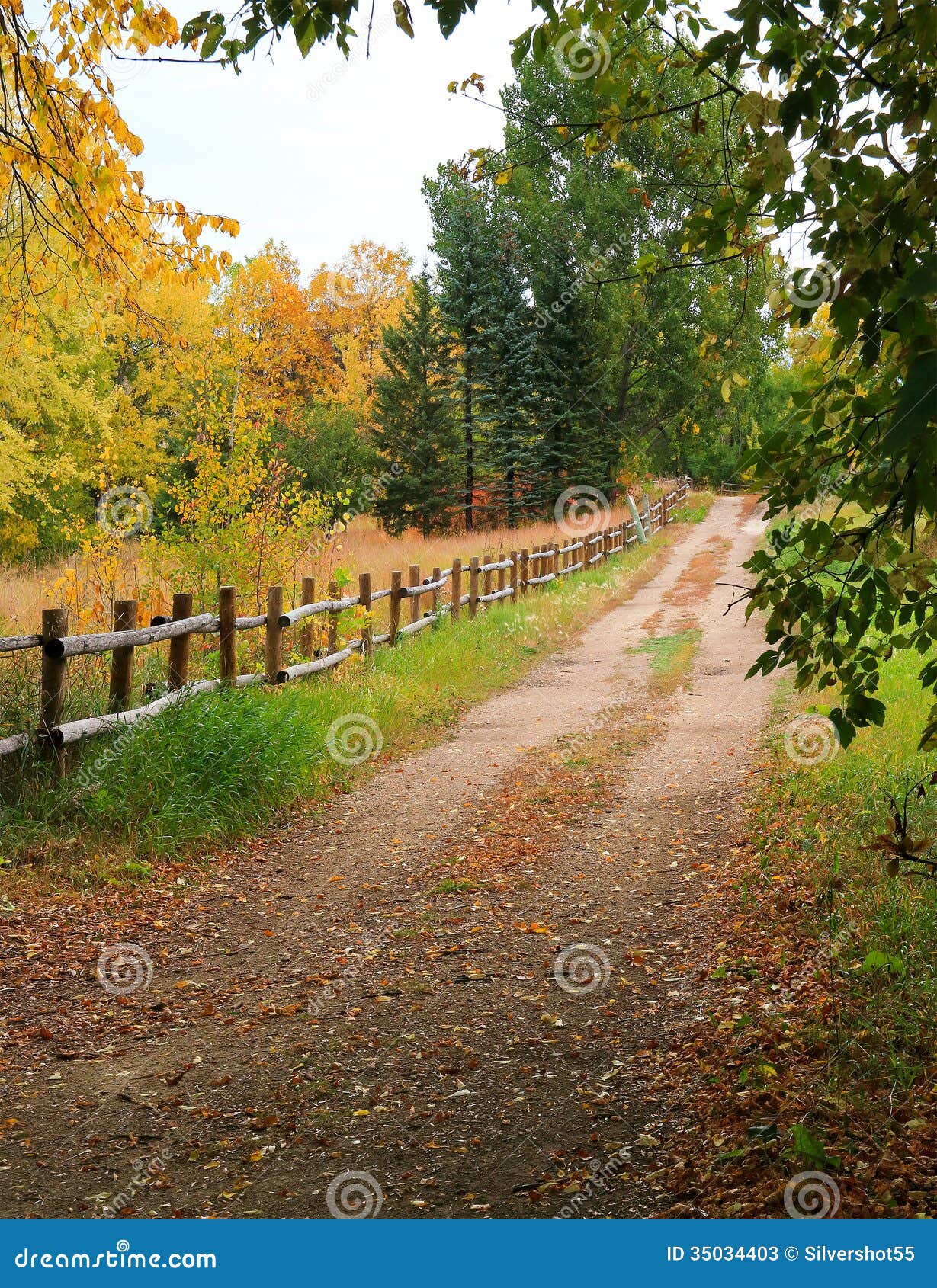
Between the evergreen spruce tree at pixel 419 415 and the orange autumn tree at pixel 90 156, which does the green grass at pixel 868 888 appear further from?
the evergreen spruce tree at pixel 419 415

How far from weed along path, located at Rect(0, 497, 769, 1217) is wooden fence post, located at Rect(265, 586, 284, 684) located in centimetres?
182

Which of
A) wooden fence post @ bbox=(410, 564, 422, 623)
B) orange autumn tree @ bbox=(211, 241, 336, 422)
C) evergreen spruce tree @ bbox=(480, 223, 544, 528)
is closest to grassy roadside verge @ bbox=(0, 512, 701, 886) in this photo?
wooden fence post @ bbox=(410, 564, 422, 623)

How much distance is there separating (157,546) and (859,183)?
9.38 metres

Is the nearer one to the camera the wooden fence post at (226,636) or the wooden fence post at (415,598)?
the wooden fence post at (226,636)

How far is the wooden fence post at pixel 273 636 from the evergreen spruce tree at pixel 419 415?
19965mm

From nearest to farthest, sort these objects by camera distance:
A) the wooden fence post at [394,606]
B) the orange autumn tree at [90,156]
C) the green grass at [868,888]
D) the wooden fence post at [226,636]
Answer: the green grass at [868,888], the orange autumn tree at [90,156], the wooden fence post at [226,636], the wooden fence post at [394,606]

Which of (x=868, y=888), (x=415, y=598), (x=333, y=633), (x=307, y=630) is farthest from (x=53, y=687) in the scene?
(x=415, y=598)

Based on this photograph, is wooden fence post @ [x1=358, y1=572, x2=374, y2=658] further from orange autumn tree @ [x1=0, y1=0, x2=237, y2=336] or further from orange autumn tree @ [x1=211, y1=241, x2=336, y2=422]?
orange autumn tree @ [x1=211, y1=241, x2=336, y2=422]

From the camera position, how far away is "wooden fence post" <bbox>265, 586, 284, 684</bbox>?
9805 mm

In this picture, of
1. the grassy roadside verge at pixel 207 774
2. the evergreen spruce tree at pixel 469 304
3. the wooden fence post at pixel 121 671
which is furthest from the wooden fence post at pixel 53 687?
the evergreen spruce tree at pixel 469 304

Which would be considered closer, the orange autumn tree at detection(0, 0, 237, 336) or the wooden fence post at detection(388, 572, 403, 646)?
the orange autumn tree at detection(0, 0, 237, 336)

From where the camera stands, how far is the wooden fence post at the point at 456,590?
16672 millimetres

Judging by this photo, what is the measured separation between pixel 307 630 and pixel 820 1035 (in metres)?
7.87

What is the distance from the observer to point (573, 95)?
35031 millimetres
